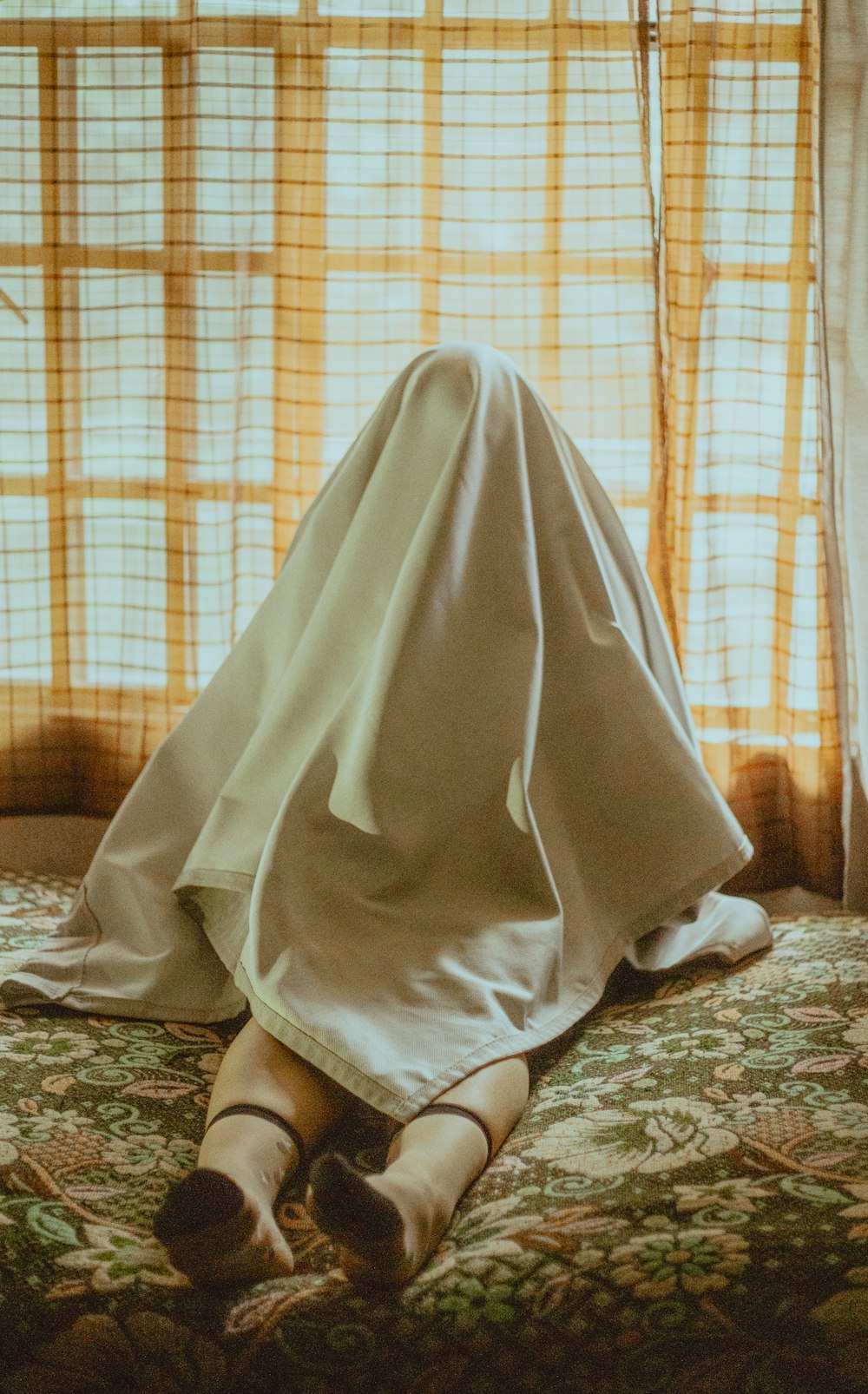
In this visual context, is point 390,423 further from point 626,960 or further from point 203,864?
point 626,960

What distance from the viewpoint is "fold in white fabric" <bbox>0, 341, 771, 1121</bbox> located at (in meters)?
1.27

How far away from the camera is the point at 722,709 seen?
2.13 metres

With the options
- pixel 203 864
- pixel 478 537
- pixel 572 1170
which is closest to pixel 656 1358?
pixel 572 1170

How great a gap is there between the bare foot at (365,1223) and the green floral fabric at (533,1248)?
0.02 m

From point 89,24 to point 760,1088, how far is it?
82.9 inches

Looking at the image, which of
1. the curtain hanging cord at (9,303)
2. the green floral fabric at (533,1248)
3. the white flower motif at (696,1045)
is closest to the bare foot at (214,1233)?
the green floral fabric at (533,1248)

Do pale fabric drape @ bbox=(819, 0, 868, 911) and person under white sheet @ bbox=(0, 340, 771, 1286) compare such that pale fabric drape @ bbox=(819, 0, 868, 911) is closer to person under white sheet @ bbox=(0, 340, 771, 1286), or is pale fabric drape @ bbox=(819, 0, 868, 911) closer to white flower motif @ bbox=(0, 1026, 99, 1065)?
person under white sheet @ bbox=(0, 340, 771, 1286)

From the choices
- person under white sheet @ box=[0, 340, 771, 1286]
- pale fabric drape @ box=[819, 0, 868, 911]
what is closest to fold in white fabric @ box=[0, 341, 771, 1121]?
person under white sheet @ box=[0, 340, 771, 1286]

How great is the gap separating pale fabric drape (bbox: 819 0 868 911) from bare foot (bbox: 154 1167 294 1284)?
1.43 metres

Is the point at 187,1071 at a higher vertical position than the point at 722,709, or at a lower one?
lower

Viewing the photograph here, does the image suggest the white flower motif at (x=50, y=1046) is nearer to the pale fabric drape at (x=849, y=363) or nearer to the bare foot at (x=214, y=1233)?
the bare foot at (x=214, y=1233)

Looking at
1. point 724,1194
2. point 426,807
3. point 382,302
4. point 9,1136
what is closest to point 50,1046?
point 9,1136

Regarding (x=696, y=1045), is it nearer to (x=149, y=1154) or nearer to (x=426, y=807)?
(x=426, y=807)

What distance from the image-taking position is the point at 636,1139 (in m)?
1.08
